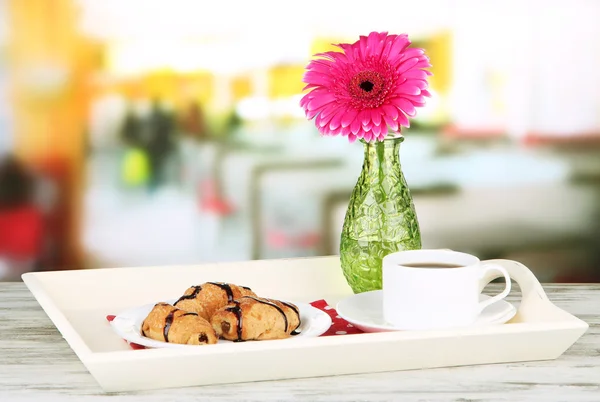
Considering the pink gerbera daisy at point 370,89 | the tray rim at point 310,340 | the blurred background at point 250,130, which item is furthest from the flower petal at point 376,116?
the blurred background at point 250,130

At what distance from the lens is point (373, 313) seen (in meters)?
1.17

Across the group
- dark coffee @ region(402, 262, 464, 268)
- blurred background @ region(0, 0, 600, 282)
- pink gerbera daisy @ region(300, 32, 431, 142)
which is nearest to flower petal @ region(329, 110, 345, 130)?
pink gerbera daisy @ region(300, 32, 431, 142)

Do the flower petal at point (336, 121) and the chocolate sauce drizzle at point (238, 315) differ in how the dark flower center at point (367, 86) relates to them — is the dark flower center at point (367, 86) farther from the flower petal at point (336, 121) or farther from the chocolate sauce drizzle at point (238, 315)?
the chocolate sauce drizzle at point (238, 315)

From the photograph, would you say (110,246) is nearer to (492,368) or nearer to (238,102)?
(238,102)

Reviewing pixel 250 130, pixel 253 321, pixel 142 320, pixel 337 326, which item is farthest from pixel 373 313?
pixel 250 130

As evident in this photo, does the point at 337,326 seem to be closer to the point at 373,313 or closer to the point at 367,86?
the point at 373,313

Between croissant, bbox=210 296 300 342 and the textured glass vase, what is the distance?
0.23 m

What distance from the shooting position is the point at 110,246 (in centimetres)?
214

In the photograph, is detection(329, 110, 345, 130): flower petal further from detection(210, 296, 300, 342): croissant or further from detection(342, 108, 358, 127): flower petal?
detection(210, 296, 300, 342): croissant

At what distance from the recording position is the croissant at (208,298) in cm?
113

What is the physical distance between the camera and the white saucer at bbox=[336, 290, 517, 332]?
110 cm

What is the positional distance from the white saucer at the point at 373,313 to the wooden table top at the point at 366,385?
0.07 m

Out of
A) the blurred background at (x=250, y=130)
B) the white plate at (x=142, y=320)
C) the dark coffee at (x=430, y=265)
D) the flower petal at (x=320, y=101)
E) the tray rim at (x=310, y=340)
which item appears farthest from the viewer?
the blurred background at (x=250, y=130)

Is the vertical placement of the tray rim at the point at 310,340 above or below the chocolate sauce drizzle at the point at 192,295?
below
